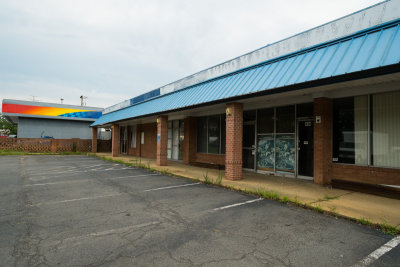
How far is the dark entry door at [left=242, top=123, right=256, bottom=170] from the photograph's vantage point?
1195 cm

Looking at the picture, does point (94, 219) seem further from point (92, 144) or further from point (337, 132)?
point (92, 144)

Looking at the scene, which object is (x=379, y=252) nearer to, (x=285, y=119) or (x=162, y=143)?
(x=285, y=119)

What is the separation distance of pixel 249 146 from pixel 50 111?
29151 mm

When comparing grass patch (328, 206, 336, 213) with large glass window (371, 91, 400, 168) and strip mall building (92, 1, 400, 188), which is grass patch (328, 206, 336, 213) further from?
large glass window (371, 91, 400, 168)

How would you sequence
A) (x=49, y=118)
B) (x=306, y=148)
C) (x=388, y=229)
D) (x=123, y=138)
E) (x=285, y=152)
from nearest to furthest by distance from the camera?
(x=388, y=229), (x=306, y=148), (x=285, y=152), (x=123, y=138), (x=49, y=118)

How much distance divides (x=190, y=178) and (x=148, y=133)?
12.2 meters

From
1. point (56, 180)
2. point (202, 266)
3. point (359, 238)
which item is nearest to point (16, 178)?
point (56, 180)

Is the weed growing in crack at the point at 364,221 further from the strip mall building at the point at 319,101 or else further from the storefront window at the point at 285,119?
the storefront window at the point at 285,119

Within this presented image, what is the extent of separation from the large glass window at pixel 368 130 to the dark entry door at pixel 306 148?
1.02 m

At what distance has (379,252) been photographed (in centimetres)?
361

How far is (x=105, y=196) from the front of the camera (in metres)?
6.97

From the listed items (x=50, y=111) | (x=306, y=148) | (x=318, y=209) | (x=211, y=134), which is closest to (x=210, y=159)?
(x=211, y=134)

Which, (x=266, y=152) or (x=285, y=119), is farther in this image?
(x=266, y=152)

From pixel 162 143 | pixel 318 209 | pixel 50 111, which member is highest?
pixel 50 111
